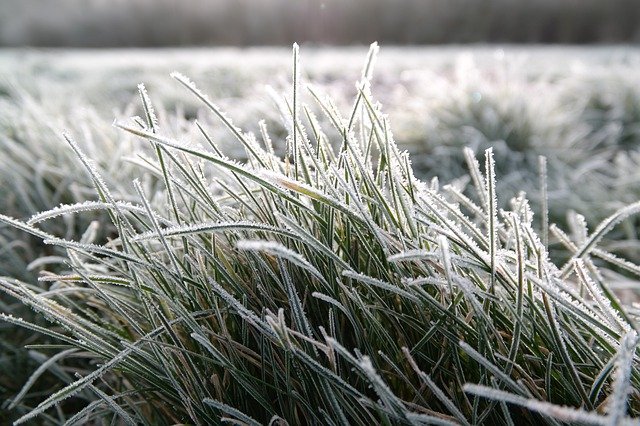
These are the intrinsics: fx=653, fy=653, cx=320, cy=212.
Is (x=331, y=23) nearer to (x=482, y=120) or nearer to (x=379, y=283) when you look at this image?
(x=482, y=120)

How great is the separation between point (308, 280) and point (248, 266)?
12cm

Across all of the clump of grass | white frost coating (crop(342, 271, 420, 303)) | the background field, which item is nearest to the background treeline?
the background field

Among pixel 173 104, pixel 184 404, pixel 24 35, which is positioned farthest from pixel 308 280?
pixel 24 35

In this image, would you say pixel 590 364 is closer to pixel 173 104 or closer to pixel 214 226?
pixel 214 226

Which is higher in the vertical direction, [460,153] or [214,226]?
[214,226]

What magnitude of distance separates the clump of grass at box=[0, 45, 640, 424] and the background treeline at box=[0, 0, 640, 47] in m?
10.8

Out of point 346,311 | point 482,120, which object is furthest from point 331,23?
point 346,311

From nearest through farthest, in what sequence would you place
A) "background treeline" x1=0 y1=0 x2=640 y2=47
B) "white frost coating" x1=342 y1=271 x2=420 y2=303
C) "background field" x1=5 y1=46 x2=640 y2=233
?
"white frost coating" x1=342 y1=271 x2=420 y2=303 < "background field" x1=5 y1=46 x2=640 y2=233 < "background treeline" x1=0 y1=0 x2=640 y2=47

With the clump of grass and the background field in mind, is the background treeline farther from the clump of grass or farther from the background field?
the clump of grass

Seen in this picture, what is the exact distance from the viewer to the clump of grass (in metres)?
0.88

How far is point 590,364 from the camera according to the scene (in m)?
0.92

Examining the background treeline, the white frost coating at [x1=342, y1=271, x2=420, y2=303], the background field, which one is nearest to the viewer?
the white frost coating at [x1=342, y1=271, x2=420, y2=303]

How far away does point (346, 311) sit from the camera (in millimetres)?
935

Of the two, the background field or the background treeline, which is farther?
the background treeline
